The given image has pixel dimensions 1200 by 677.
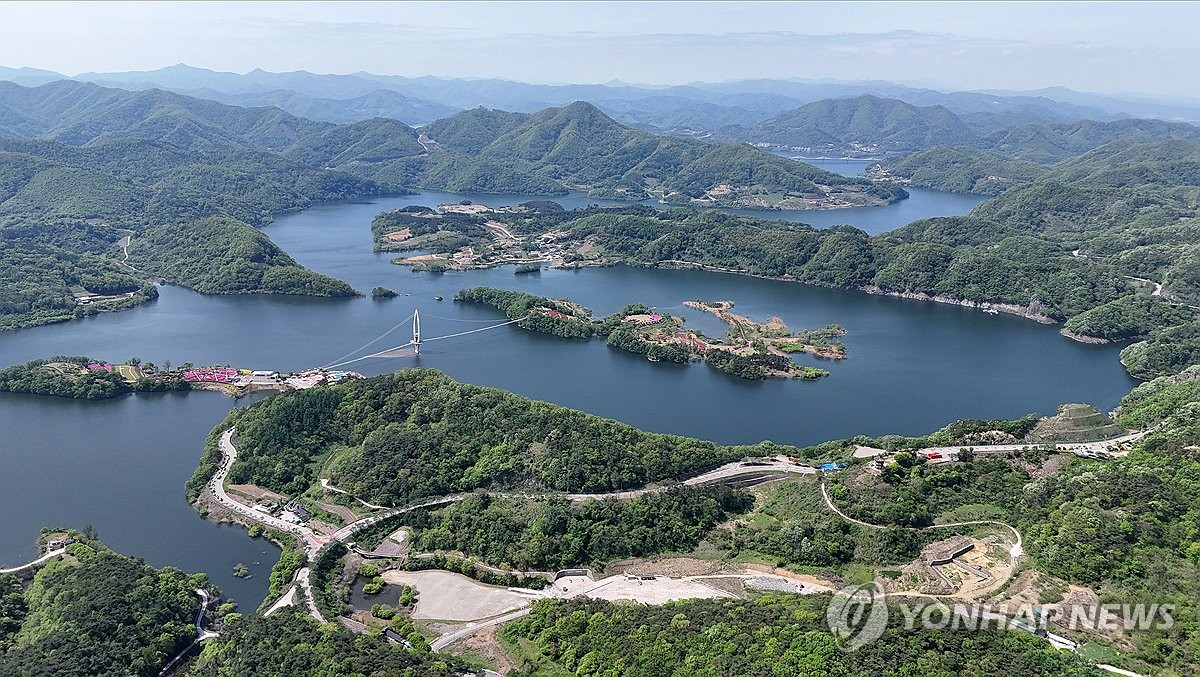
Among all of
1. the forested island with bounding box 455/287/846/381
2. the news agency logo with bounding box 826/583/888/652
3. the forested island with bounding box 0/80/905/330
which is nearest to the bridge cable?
the forested island with bounding box 455/287/846/381

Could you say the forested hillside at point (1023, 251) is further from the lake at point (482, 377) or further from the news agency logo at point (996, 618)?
the news agency logo at point (996, 618)

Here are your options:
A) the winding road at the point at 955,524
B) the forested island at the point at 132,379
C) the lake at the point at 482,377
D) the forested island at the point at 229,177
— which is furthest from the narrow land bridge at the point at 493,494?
the forested island at the point at 229,177

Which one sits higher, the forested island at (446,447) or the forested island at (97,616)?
the forested island at (446,447)

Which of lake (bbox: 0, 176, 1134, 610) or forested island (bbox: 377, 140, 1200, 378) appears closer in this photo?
lake (bbox: 0, 176, 1134, 610)

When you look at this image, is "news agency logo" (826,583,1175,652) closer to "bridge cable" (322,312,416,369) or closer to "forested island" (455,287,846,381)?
"forested island" (455,287,846,381)

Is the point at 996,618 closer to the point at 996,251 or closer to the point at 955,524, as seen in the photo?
the point at 955,524

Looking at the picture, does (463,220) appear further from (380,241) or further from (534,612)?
(534,612)

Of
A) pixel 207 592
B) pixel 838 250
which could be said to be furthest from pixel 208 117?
pixel 207 592
